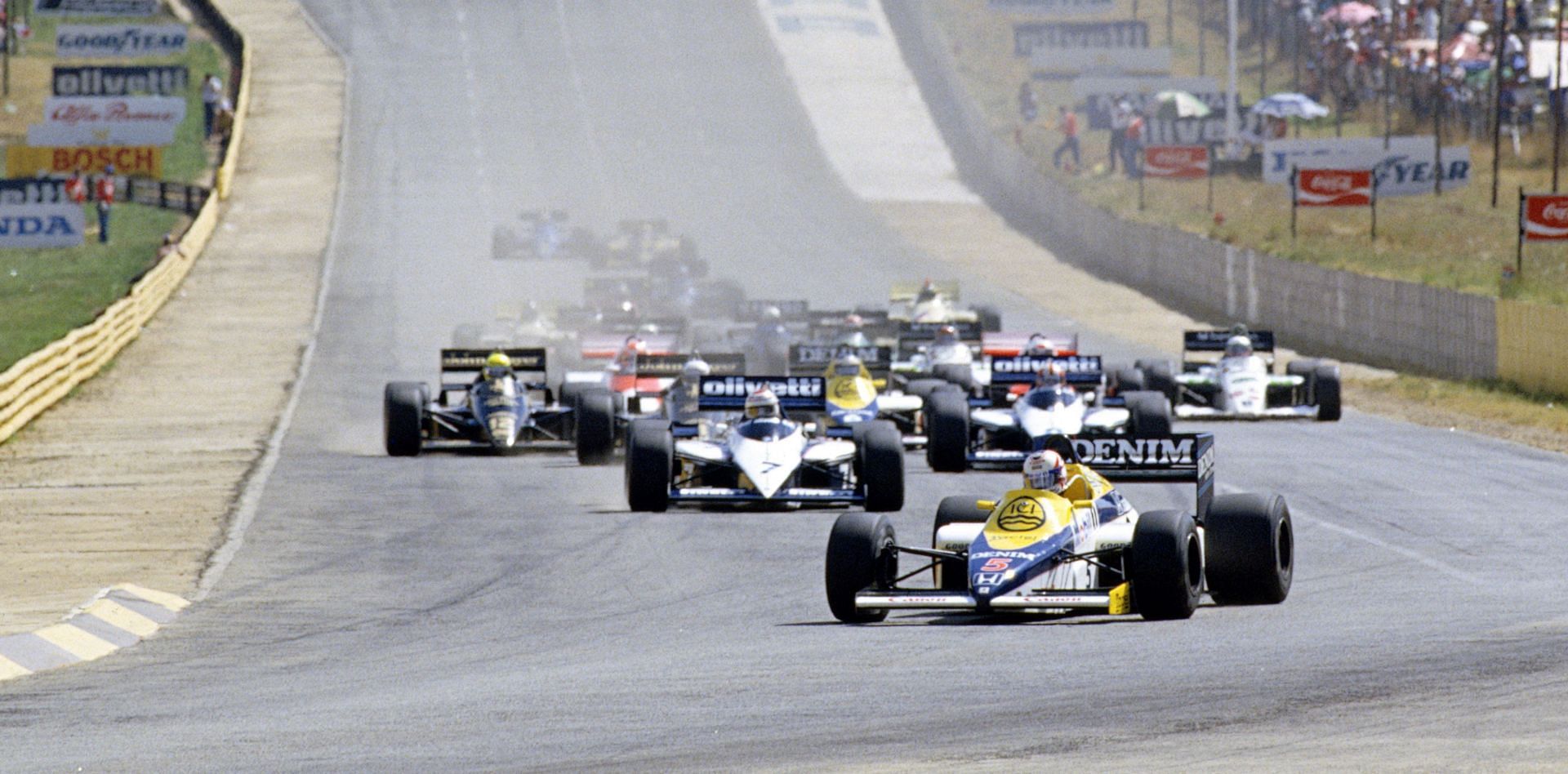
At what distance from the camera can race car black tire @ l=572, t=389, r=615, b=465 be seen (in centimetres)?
2670

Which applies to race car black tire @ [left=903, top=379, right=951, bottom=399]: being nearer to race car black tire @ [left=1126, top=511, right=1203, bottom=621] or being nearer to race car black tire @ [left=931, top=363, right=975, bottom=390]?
race car black tire @ [left=931, top=363, right=975, bottom=390]

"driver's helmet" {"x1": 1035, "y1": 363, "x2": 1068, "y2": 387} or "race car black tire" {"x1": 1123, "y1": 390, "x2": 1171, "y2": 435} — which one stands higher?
"driver's helmet" {"x1": 1035, "y1": 363, "x2": 1068, "y2": 387}

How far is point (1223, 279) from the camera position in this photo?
167 ft

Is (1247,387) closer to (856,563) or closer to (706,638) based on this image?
(856,563)

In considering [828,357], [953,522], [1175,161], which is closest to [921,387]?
[828,357]

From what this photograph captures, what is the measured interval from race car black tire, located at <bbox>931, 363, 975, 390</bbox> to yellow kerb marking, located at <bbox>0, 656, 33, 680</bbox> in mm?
17990

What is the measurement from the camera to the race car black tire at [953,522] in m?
15.8

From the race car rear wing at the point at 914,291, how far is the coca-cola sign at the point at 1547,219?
956 cm

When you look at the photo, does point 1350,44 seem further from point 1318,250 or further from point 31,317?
point 31,317

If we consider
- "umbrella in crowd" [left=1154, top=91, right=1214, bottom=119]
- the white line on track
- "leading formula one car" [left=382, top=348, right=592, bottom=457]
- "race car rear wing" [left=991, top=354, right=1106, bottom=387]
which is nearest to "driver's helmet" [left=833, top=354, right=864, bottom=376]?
"race car rear wing" [left=991, top=354, right=1106, bottom=387]

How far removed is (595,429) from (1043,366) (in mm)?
5251

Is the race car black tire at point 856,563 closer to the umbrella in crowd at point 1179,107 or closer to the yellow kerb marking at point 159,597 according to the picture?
the yellow kerb marking at point 159,597

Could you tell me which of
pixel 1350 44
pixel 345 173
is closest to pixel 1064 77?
pixel 1350 44

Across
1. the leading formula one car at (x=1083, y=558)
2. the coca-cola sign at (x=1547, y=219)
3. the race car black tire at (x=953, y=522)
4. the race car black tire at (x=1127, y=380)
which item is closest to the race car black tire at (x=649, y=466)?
the race car black tire at (x=953, y=522)
